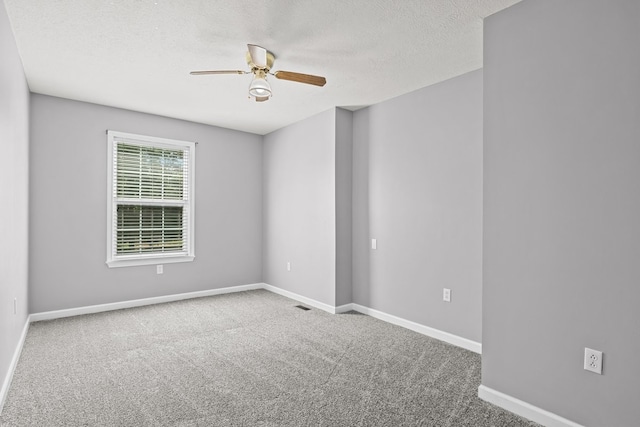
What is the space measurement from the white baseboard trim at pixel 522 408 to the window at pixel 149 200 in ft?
13.2

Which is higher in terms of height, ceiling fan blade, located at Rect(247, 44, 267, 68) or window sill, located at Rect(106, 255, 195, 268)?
ceiling fan blade, located at Rect(247, 44, 267, 68)

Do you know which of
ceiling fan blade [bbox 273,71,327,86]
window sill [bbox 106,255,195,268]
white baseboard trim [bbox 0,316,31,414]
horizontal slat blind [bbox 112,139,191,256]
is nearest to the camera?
white baseboard trim [bbox 0,316,31,414]

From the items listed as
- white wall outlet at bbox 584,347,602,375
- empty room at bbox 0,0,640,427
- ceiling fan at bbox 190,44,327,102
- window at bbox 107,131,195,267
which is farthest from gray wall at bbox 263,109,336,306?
white wall outlet at bbox 584,347,602,375

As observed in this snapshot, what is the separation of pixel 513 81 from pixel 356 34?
1.12 meters

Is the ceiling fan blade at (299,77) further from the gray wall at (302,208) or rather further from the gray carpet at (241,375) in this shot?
the gray carpet at (241,375)

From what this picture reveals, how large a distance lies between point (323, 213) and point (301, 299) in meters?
1.27

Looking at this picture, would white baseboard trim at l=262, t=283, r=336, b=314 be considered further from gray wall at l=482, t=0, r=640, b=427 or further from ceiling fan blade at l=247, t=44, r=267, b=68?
ceiling fan blade at l=247, t=44, r=267, b=68

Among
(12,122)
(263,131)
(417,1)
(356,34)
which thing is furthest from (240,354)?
(263,131)

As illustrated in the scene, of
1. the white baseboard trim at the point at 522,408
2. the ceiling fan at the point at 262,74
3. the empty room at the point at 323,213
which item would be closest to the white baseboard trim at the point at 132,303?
the empty room at the point at 323,213

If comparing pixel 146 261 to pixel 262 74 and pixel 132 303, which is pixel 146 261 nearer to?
pixel 132 303

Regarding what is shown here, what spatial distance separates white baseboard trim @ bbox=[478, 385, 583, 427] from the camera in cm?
201

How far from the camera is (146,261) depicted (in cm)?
466

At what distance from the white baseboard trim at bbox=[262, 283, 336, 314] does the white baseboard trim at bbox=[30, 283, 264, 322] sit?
0.28m

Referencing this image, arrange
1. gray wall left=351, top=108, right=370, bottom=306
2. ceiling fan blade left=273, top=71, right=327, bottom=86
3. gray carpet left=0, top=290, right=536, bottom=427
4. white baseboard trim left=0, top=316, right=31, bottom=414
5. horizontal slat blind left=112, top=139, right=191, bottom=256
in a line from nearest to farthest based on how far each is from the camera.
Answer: gray carpet left=0, top=290, right=536, bottom=427, white baseboard trim left=0, top=316, right=31, bottom=414, ceiling fan blade left=273, top=71, right=327, bottom=86, gray wall left=351, top=108, right=370, bottom=306, horizontal slat blind left=112, top=139, right=191, bottom=256
